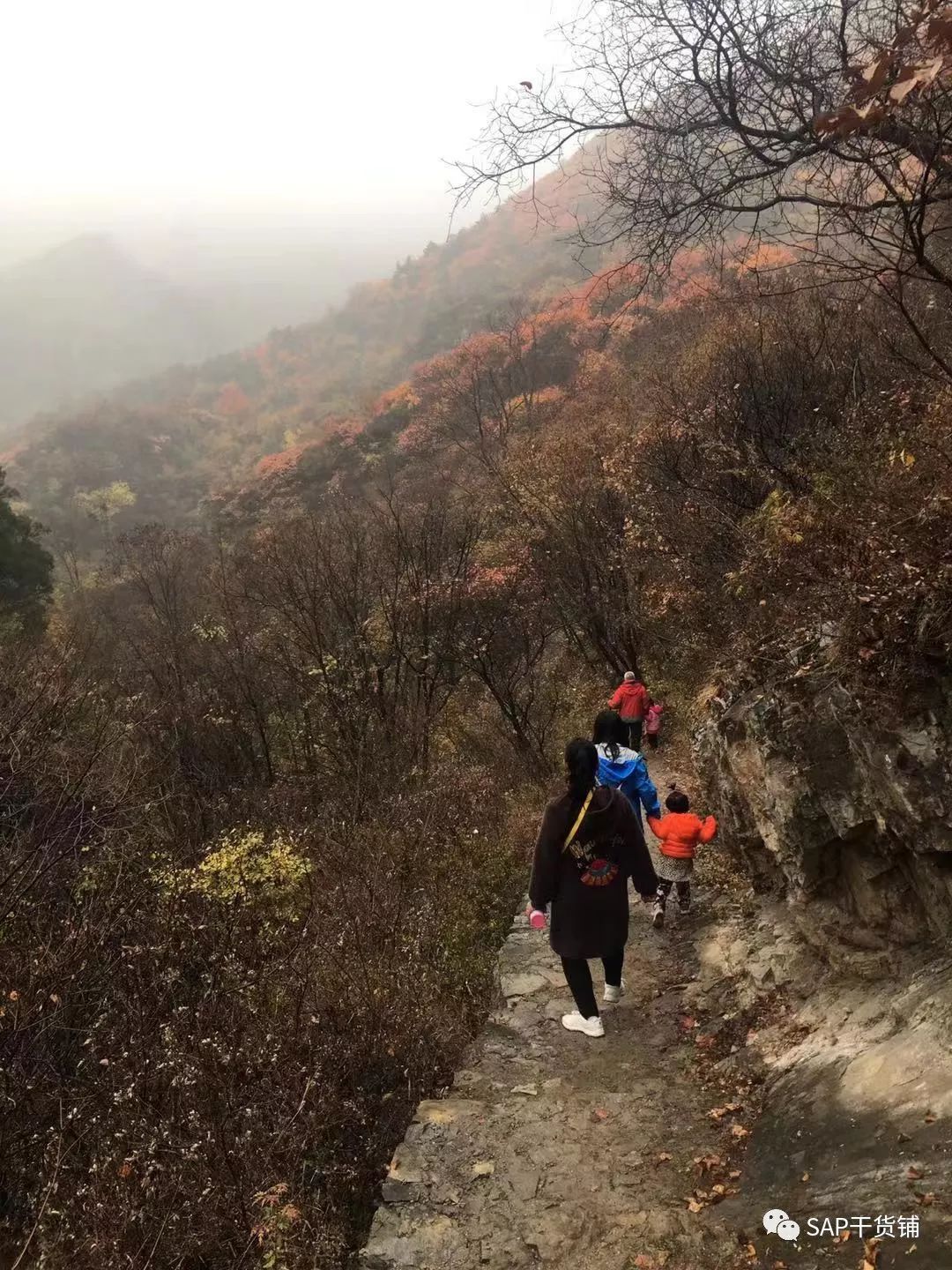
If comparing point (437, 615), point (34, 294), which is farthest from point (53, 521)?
point (34, 294)

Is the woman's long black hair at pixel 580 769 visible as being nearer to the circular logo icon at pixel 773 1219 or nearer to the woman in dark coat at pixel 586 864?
the woman in dark coat at pixel 586 864

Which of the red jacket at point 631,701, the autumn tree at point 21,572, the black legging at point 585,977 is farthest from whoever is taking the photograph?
the autumn tree at point 21,572

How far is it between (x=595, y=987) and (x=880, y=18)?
5.97m

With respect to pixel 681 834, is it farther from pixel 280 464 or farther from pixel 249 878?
pixel 280 464

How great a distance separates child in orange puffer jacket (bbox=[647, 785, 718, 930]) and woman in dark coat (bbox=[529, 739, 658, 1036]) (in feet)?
4.28

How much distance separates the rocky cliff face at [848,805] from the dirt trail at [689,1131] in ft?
1.14

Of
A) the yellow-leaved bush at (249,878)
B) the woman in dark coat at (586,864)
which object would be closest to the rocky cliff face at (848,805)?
the woman in dark coat at (586,864)

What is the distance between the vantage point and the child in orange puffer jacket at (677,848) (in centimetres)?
531

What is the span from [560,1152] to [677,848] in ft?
7.73

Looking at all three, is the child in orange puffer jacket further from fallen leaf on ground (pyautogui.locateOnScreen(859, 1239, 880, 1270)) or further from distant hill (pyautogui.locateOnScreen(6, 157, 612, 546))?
distant hill (pyautogui.locateOnScreen(6, 157, 612, 546))

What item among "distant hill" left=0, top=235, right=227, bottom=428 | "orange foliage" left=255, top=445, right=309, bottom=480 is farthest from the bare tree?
"distant hill" left=0, top=235, right=227, bottom=428

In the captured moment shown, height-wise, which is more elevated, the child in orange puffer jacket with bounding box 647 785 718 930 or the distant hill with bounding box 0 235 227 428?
the distant hill with bounding box 0 235 227 428

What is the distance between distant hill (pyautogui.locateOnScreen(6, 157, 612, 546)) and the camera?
46156mm

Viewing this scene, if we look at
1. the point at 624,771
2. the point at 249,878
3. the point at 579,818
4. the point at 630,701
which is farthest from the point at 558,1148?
the point at 630,701
